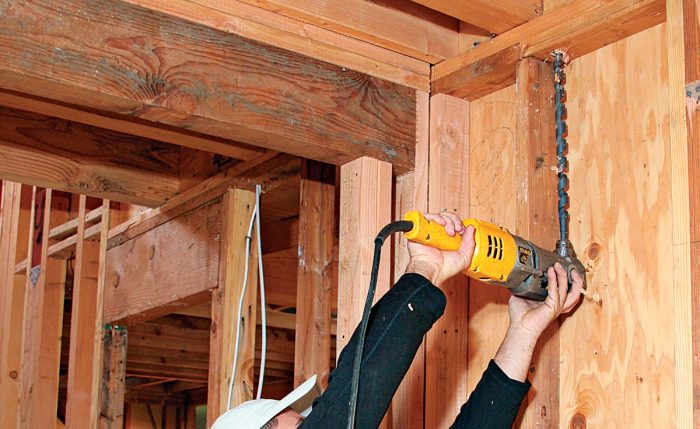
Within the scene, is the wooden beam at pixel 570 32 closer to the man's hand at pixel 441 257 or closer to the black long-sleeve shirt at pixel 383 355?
the man's hand at pixel 441 257

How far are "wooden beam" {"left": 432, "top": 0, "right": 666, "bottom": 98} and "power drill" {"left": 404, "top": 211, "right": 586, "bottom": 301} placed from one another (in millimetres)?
509

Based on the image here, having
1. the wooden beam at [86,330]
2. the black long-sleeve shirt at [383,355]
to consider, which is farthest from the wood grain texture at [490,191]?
the wooden beam at [86,330]

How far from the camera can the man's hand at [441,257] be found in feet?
6.43

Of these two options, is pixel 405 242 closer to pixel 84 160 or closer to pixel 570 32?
pixel 570 32

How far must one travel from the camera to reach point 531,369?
7.40 ft

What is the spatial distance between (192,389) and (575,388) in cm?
496

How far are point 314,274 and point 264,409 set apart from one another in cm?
100

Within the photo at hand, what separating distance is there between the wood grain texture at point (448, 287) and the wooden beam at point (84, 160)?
4.62 ft

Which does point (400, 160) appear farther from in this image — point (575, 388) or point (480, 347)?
point (575, 388)

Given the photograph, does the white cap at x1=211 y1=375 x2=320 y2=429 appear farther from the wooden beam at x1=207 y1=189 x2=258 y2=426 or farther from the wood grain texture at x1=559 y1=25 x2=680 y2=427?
the wooden beam at x1=207 y1=189 x2=258 y2=426

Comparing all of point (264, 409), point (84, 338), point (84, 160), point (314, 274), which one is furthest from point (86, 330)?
point (264, 409)

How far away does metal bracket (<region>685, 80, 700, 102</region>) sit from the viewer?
1971 mm

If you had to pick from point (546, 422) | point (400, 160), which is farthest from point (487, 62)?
point (546, 422)

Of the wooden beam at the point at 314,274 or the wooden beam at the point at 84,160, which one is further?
the wooden beam at the point at 84,160
